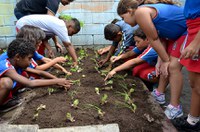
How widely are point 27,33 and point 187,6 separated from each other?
2296 millimetres

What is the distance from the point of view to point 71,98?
10.7 feet

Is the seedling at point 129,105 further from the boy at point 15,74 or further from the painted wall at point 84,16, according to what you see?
the painted wall at point 84,16

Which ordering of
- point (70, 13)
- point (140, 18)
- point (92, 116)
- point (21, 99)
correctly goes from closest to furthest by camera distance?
point (92, 116), point (140, 18), point (21, 99), point (70, 13)

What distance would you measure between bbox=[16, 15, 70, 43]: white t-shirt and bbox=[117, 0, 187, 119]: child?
119 cm

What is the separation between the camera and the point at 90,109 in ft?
9.76

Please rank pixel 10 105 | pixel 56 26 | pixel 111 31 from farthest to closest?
pixel 111 31 < pixel 56 26 < pixel 10 105

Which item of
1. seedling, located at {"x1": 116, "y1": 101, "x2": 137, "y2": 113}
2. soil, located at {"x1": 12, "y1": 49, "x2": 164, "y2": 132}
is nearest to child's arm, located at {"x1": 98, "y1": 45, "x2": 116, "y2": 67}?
soil, located at {"x1": 12, "y1": 49, "x2": 164, "y2": 132}

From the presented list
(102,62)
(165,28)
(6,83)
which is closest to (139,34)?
(165,28)

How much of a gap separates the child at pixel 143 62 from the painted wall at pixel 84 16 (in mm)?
2399

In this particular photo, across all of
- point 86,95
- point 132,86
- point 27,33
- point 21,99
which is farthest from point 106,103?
point 27,33

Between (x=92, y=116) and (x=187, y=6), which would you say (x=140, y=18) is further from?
(x=92, y=116)

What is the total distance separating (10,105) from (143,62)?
1.92 m

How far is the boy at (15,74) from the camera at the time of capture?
3219mm

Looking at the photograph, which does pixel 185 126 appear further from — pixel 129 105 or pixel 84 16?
pixel 84 16
